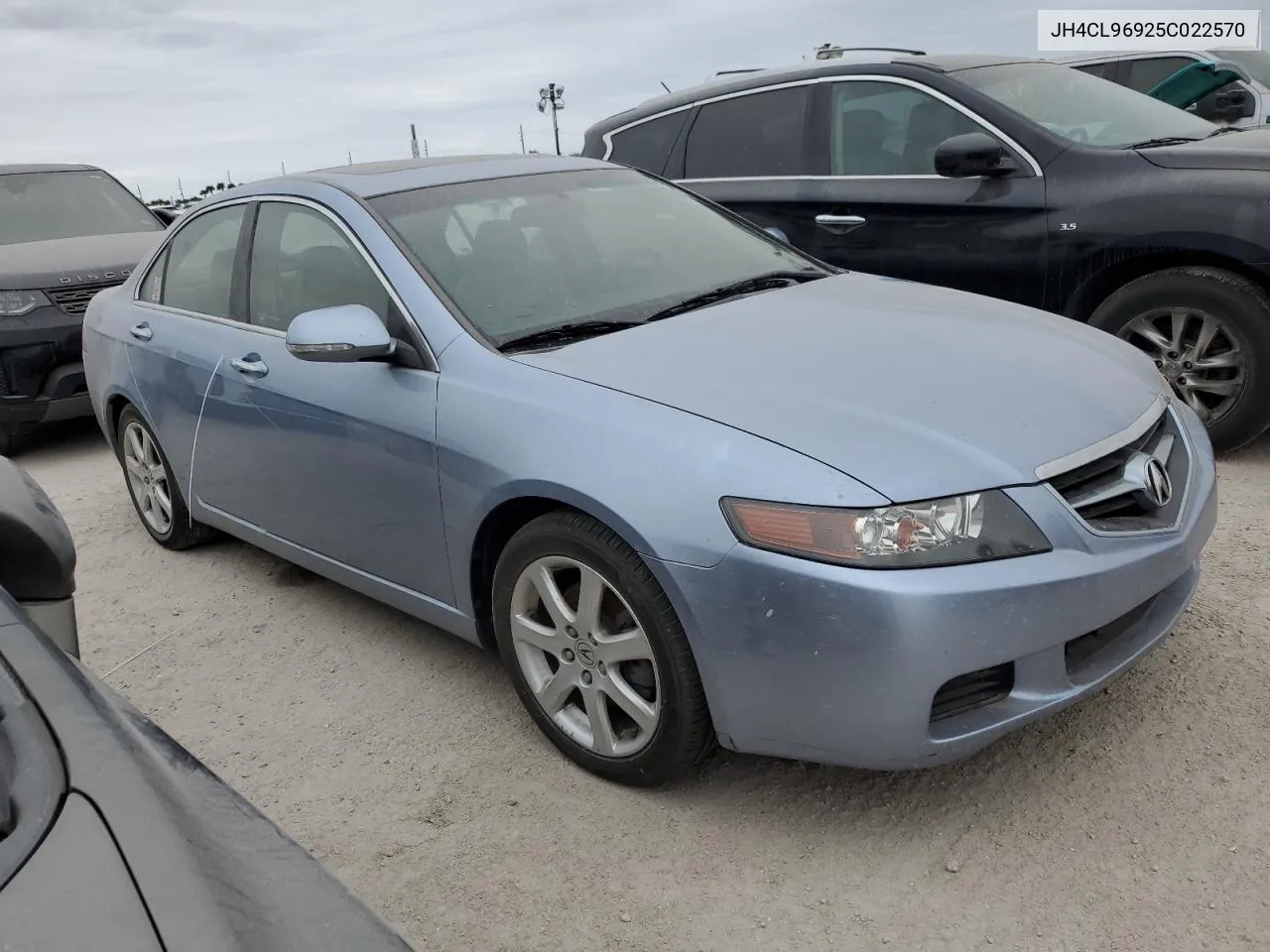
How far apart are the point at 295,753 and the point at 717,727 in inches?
52.9

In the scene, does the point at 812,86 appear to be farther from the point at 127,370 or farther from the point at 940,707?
the point at 940,707

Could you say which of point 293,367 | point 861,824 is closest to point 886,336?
point 861,824

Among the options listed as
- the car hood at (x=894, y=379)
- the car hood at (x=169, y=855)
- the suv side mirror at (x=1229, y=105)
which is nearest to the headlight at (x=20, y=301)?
the car hood at (x=894, y=379)

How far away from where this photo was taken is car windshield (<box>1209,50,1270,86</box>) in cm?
1093

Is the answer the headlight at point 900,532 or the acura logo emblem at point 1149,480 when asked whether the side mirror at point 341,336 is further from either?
the acura logo emblem at point 1149,480

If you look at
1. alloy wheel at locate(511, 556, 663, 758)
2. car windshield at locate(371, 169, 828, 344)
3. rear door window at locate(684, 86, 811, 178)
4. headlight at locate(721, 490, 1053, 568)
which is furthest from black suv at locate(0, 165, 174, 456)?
headlight at locate(721, 490, 1053, 568)

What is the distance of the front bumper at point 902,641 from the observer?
7.23 feet

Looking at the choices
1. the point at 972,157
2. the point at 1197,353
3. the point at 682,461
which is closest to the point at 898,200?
the point at 972,157

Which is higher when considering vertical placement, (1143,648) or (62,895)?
(62,895)

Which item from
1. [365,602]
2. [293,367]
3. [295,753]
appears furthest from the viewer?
[365,602]

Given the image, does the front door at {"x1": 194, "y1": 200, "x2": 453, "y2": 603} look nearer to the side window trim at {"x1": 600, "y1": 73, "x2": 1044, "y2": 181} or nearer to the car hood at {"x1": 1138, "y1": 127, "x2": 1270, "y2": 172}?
the side window trim at {"x1": 600, "y1": 73, "x2": 1044, "y2": 181}

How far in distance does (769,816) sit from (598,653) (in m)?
0.56

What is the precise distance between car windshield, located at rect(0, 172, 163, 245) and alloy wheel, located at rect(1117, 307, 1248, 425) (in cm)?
690

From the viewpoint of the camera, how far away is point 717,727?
8.11 feet
